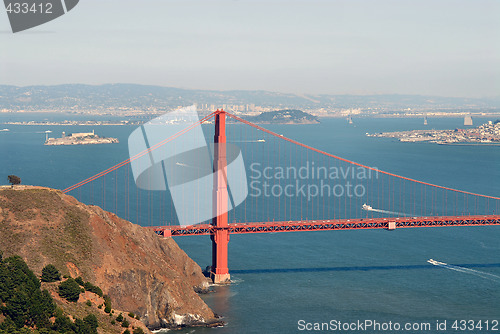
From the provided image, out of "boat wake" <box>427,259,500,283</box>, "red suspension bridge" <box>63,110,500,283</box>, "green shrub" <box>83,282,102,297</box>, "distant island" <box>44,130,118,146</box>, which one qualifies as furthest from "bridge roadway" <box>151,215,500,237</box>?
"distant island" <box>44,130,118,146</box>

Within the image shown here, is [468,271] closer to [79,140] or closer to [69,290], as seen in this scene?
[69,290]

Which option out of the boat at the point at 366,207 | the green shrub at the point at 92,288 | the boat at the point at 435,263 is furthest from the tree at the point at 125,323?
the boat at the point at 366,207

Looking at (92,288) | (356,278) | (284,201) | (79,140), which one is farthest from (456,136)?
(92,288)

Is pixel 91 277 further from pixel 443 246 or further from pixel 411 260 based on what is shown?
pixel 443 246

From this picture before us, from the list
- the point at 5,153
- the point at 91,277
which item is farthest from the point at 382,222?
the point at 5,153

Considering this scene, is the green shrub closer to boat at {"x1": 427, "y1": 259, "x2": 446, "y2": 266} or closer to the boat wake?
the boat wake

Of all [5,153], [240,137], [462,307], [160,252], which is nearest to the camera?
[462,307]
